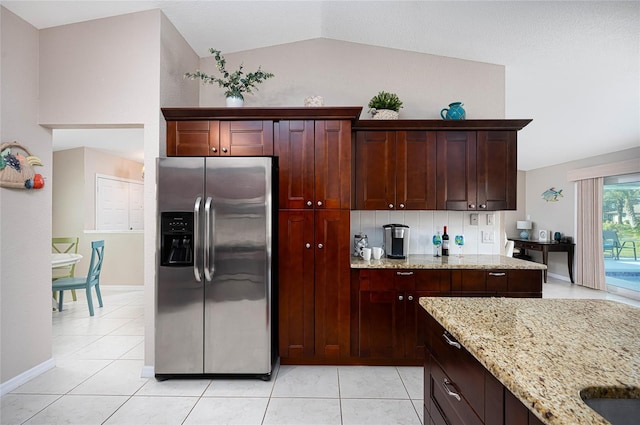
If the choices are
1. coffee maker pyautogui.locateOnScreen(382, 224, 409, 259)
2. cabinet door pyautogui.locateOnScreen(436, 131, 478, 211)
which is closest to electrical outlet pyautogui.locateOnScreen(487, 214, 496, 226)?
cabinet door pyautogui.locateOnScreen(436, 131, 478, 211)

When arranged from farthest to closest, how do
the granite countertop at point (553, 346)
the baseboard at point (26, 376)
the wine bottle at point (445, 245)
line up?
the wine bottle at point (445, 245), the baseboard at point (26, 376), the granite countertop at point (553, 346)

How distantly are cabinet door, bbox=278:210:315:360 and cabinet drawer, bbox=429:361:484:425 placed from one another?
139cm

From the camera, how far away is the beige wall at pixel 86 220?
5.40 m

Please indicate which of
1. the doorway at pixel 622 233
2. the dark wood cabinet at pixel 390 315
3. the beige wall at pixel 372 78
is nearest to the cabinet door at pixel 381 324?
the dark wood cabinet at pixel 390 315

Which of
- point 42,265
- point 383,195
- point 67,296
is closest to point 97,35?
point 42,265

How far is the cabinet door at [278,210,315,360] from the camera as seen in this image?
269cm

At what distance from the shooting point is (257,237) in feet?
8.13

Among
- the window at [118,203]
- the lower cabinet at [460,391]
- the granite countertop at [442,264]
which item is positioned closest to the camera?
the lower cabinet at [460,391]

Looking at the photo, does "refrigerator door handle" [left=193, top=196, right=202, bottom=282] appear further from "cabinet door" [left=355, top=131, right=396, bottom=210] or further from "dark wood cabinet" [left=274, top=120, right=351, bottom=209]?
"cabinet door" [left=355, top=131, right=396, bottom=210]

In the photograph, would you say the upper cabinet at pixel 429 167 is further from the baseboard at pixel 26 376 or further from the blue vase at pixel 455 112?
the baseboard at pixel 26 376

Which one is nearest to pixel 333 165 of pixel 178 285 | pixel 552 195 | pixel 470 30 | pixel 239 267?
pixel 239 267

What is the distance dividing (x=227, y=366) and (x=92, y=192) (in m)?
5.16

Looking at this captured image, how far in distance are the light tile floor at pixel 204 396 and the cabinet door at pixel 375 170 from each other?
1.52 metres

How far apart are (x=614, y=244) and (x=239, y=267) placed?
6.51 m
